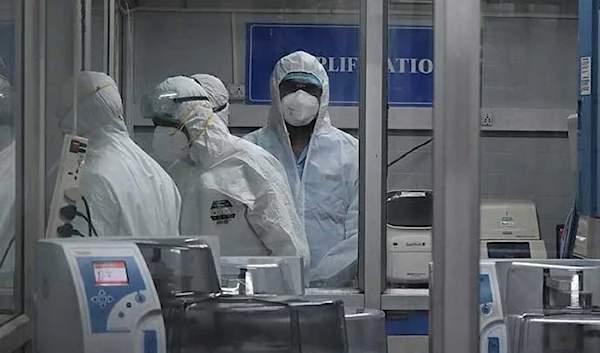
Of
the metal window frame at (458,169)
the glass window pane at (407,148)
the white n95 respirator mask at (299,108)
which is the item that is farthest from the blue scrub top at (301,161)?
the metal window frame at (458,169)

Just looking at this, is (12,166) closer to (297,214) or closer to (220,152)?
(220,152)

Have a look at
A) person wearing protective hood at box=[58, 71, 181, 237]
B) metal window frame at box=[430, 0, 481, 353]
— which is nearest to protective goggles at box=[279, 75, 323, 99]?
person wearing protective hood at box=[58, 71, 181, 237]

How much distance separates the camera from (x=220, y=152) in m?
3.14

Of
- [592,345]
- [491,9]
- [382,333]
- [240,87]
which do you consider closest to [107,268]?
[382,333]

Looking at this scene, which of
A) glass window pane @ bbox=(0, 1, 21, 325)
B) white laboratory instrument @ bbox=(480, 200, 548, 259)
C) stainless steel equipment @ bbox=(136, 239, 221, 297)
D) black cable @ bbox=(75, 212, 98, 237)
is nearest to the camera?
stainless steel equipment @ bbox=(136, 239, 221, 297)

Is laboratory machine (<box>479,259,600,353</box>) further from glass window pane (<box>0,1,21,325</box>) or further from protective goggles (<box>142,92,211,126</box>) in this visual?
protective goggles (<box>142,92,211,126</box>)

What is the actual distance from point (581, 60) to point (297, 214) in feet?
3.57

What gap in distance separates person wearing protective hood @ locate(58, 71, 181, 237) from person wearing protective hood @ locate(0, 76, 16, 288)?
212mm

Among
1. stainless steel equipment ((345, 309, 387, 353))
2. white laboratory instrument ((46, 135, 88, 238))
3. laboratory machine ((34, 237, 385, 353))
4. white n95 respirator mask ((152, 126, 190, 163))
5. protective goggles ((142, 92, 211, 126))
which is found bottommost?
stainless steel equipment ((345, 309, 387, 353))

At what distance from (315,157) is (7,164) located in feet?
4.16

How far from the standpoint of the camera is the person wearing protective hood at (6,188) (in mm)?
2395

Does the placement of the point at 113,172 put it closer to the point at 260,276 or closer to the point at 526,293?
the point at 260,276

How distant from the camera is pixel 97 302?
5.27 feet

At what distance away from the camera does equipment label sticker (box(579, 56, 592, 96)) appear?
9.66 ft
